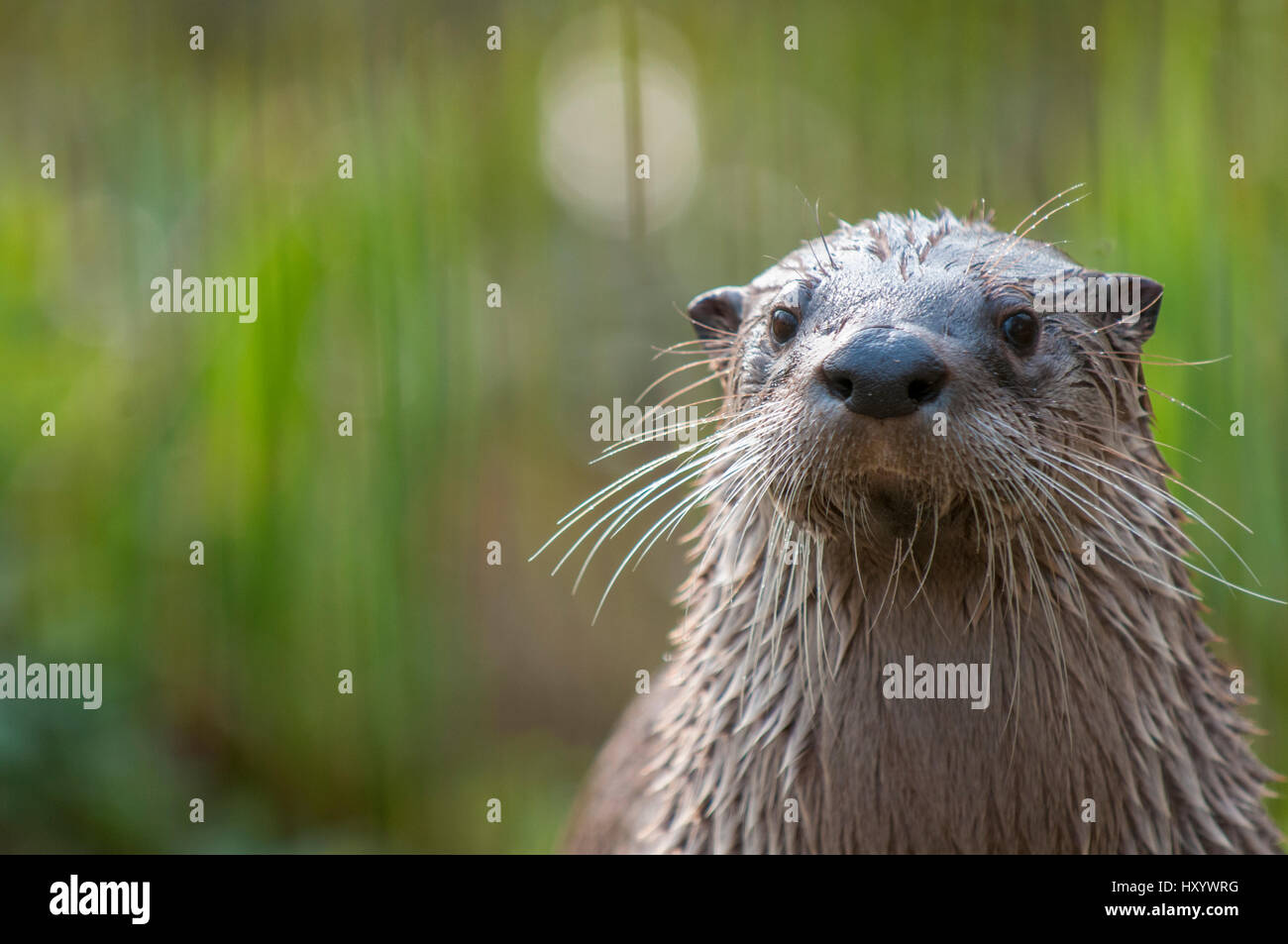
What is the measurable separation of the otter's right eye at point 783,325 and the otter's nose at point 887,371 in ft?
0.88

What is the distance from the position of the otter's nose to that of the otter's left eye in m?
0.22

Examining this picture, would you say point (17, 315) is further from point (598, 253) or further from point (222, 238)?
point (598, 253)

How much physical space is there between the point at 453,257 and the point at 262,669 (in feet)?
5.22

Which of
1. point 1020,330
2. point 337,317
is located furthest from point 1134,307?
point 337,317

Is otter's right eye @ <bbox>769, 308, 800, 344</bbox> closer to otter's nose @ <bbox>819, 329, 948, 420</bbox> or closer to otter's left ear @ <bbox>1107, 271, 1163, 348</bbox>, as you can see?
otter's nose @ <bbox>819, 329, 948, 420</bbox>

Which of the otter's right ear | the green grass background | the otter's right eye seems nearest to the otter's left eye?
the otter's right eye

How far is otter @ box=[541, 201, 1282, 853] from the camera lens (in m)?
1.48

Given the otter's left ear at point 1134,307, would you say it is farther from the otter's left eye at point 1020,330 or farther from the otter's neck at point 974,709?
the otter's neck at point 974,709

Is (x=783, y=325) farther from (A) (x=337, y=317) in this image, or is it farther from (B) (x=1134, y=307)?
(A) (x=337, y=317)

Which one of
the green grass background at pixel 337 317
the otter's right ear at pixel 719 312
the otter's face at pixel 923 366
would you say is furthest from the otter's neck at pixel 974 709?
the green grass background at pixel 337 317

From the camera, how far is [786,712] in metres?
1.71

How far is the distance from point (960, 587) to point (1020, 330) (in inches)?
15.5

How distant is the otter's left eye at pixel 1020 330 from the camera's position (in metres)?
1.53
